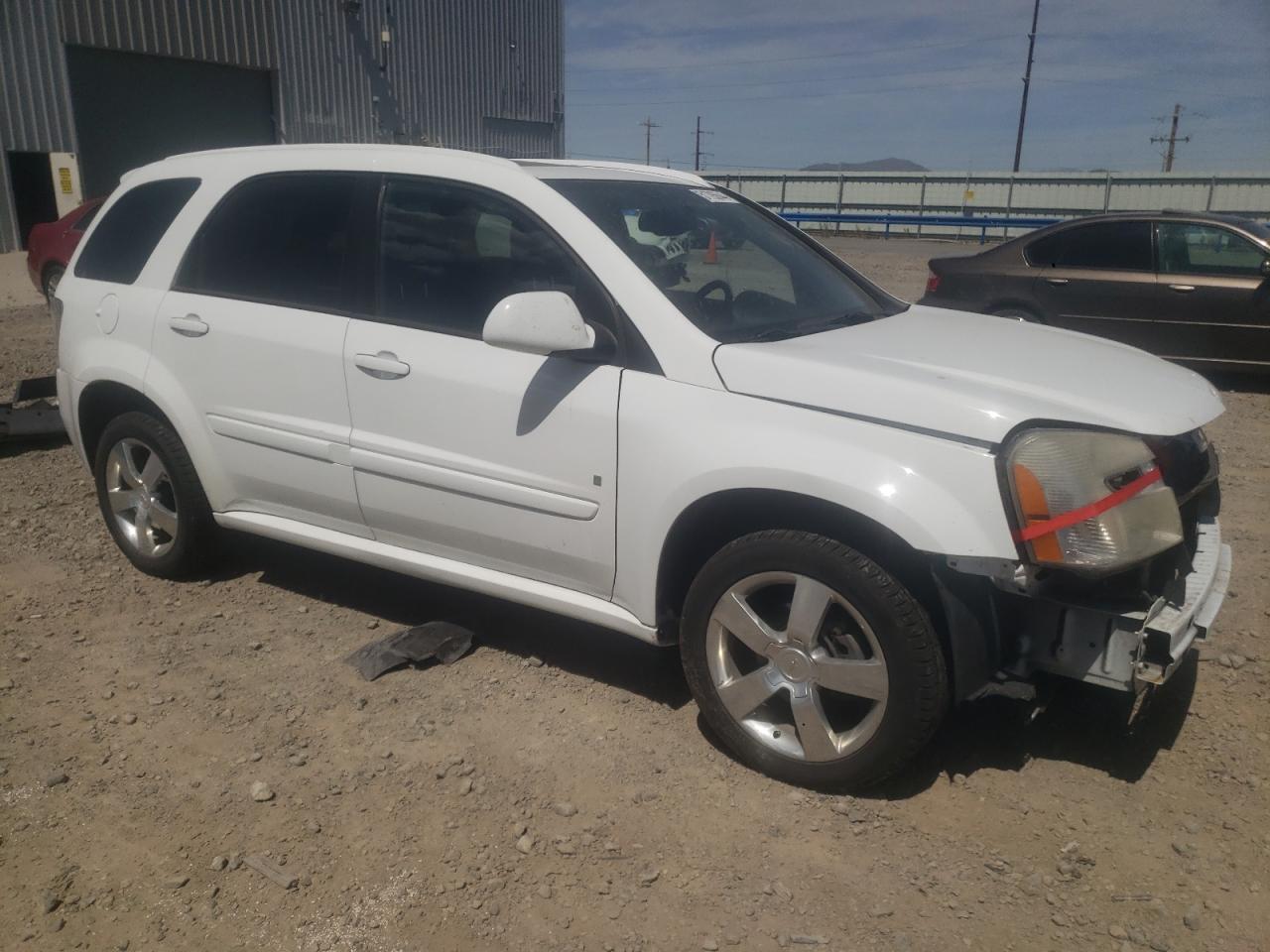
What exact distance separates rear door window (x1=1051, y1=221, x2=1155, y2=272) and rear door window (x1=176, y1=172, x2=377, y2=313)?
7.15 metres

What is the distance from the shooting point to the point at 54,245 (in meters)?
11.9

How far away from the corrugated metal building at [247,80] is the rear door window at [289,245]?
18.2 m

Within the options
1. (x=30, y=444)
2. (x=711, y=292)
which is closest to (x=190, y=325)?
(x=711, y=292)

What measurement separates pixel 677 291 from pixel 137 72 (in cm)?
2202

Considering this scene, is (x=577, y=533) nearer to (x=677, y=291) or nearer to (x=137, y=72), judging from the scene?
(x=677, y=291)

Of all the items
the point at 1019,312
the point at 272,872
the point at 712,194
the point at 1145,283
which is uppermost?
the point at 712,194

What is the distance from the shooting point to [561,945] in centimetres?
245

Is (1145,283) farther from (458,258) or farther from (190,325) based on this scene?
(190,325)

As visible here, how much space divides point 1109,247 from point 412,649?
7.54 metres

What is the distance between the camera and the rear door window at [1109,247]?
8.80 meters

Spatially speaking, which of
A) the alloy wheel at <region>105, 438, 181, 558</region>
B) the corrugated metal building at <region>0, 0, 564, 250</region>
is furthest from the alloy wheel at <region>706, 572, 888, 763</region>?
the corrugated metal building at <region>0, 0, 564, 250</region>

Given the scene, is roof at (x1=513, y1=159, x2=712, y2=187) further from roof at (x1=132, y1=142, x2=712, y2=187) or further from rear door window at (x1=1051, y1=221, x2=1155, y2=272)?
rear door window at (x1=1051, y1=221, x2=1155, y2=272)

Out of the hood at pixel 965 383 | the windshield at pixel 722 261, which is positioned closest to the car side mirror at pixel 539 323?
the windshield at pixel 722 261

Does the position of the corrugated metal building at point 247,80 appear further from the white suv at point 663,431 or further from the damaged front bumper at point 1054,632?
the damaged front bumper at point 1054,632
